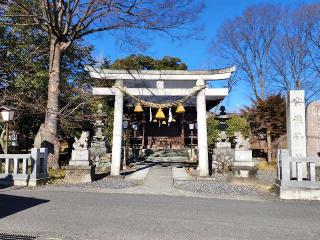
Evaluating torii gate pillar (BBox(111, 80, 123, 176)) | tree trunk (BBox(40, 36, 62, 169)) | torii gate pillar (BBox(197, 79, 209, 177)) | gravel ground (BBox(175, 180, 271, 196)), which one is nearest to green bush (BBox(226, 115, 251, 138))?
torii gate pillar (BBox(197, 79, 209, 177))

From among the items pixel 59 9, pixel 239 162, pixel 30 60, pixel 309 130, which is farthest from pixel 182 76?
pixel 30 60

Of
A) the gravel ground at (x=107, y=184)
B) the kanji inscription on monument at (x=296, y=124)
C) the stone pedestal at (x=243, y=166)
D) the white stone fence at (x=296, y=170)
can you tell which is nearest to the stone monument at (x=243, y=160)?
the stone pedestal at (x=243, y=166)

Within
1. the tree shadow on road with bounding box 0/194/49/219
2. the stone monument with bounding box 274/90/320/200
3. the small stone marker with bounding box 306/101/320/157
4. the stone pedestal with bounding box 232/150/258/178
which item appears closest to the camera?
the tree shadow on road with bounding box 0/194/49/219

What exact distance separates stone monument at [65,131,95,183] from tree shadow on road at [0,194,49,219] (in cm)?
349

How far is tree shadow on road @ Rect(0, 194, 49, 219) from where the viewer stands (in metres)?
6.75

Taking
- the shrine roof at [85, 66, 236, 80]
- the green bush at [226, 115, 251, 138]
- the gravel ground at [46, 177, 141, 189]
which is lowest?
the gravel ground at [46, 177, 141, 189]

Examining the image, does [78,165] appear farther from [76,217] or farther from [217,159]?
[217,159]

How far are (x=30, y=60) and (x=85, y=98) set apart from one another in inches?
157

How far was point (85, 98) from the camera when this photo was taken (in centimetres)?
1991

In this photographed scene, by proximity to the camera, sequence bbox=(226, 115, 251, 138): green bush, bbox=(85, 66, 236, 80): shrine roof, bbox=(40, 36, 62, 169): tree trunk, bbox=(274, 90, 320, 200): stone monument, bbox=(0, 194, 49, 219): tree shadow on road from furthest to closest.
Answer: bbox=(226, 115, 251, 138): green bush, bbox=(40, 36, 62, 169): tree trunk, bbox=(85, 66, 236, 80): shrine roof, bbox=(274, 90, 320, 200): stone monument, bbox=(0, 194, 49, 219): tree shadow on road

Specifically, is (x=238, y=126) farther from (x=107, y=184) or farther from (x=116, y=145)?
(x=107, y=184)

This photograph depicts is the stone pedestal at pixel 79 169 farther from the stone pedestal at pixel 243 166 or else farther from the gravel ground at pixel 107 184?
the stone pedestal at pixel 243 166

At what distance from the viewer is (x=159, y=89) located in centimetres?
1434

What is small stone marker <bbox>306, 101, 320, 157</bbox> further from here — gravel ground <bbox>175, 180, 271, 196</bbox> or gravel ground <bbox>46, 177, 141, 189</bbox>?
gravel ground <bbox>46, 177, 141, 189</bbox>
